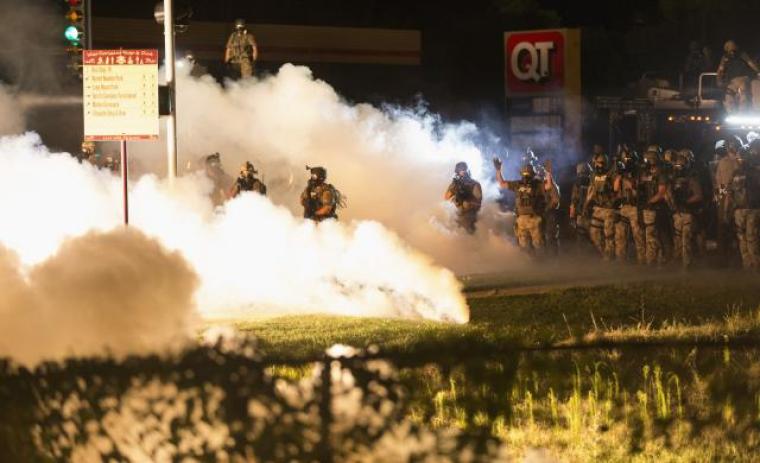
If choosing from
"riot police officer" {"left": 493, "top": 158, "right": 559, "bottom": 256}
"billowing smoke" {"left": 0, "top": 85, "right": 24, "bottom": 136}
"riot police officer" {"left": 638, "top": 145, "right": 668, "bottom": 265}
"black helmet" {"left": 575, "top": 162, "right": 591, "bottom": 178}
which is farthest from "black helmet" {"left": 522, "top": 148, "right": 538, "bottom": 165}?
"billowing smoke" {"left": 0, "top": 85, "right": 24, "bottom": 136}

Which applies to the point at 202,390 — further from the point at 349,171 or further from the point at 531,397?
the point at 349,171

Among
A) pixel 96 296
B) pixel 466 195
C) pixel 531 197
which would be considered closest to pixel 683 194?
pixel 531 197

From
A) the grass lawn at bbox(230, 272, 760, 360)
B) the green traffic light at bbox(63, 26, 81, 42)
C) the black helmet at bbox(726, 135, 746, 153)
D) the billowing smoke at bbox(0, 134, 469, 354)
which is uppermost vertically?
the green traffic light at bbox(63, 26, 81, 42)

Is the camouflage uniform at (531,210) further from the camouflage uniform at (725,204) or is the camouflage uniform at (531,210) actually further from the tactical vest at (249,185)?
the tactical vest at (249,185)

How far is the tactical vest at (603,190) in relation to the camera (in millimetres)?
19000

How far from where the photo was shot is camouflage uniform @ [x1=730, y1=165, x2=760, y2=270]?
1742cm

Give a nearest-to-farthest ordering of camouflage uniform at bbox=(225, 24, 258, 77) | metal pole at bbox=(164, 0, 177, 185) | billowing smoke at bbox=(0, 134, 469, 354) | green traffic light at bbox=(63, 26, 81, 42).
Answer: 1. billowing smoke at bbox=(0, 134, 469, 354)
2. metal pole at bbox=(164, 0, 177, 185)
3. green traffic light at bbox=(63, 26, 81, 42)
4. camouflage uniform at bbox=(225, 24, 258, 77)

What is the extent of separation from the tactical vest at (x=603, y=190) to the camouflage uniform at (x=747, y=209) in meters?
1.96

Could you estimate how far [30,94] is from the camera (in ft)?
86.6

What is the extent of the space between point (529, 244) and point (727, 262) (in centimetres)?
310

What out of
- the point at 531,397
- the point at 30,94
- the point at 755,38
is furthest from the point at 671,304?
the point at 755,38

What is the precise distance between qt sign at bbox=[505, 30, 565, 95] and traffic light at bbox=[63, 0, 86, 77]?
10.1 m

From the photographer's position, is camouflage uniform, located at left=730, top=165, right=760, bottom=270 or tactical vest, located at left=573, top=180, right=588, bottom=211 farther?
tactical vest, located at left=573, top=180, right=588, bottom=211

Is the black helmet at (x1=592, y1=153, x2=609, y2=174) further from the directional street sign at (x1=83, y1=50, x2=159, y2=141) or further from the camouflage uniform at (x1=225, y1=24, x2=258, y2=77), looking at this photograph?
the directional street sign at (x1=83, y1=50, x2=159, y2=141)
